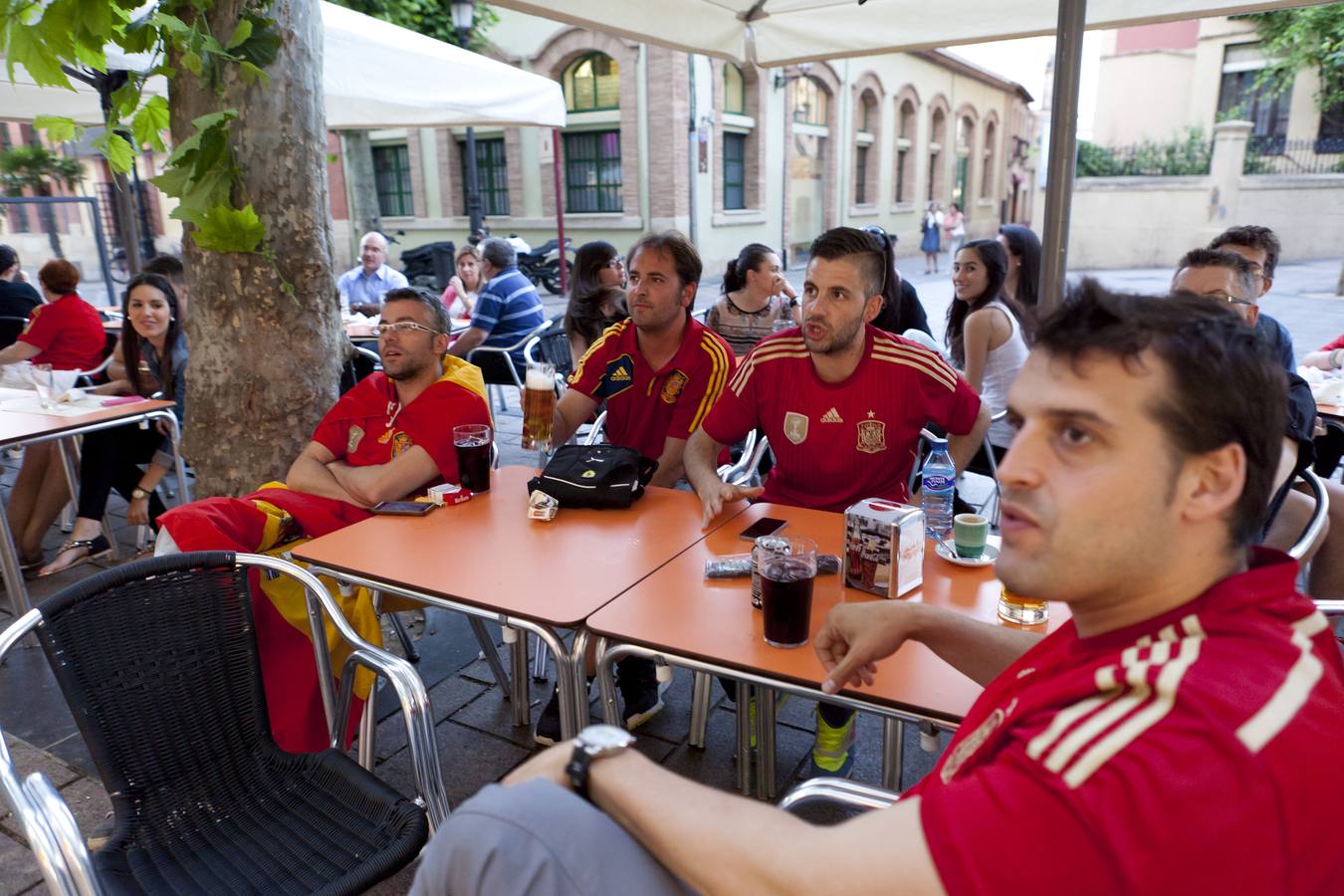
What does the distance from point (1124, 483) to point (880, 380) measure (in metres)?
1.74

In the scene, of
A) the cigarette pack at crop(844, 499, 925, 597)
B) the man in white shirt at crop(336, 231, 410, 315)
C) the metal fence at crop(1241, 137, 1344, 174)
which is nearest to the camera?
the cigarette pack at crop(844, 499, 925, 597)

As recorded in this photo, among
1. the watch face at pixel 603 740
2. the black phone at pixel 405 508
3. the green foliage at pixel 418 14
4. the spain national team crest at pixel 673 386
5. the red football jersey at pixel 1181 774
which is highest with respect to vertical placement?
the green foliage at pixel 418 14

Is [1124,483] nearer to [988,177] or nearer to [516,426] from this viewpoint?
[516,426]

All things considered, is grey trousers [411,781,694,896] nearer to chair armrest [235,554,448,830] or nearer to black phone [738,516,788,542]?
chair armrest [235,554,448,830]

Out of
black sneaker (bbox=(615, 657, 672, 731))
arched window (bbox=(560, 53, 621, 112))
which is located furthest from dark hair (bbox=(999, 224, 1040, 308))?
arched window (bbox=(560, 53, 621, 112))

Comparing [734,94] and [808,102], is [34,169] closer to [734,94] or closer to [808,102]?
[734,94]

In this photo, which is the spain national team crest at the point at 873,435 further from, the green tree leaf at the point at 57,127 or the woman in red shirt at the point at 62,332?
the woman in red shirt at the point at 62,332

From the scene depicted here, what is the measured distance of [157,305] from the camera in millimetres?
4070

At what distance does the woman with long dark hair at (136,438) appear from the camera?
402 cm

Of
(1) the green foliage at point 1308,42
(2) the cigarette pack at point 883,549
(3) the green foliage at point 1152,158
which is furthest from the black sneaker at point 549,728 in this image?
(3) the green foliage at point 1152,158

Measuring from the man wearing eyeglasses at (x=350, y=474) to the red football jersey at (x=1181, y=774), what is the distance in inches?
71.2

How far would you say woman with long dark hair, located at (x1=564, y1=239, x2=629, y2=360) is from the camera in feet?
15.3

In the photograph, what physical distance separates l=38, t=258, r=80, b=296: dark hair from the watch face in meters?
5.24

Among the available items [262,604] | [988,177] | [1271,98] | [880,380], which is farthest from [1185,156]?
[262,604]
